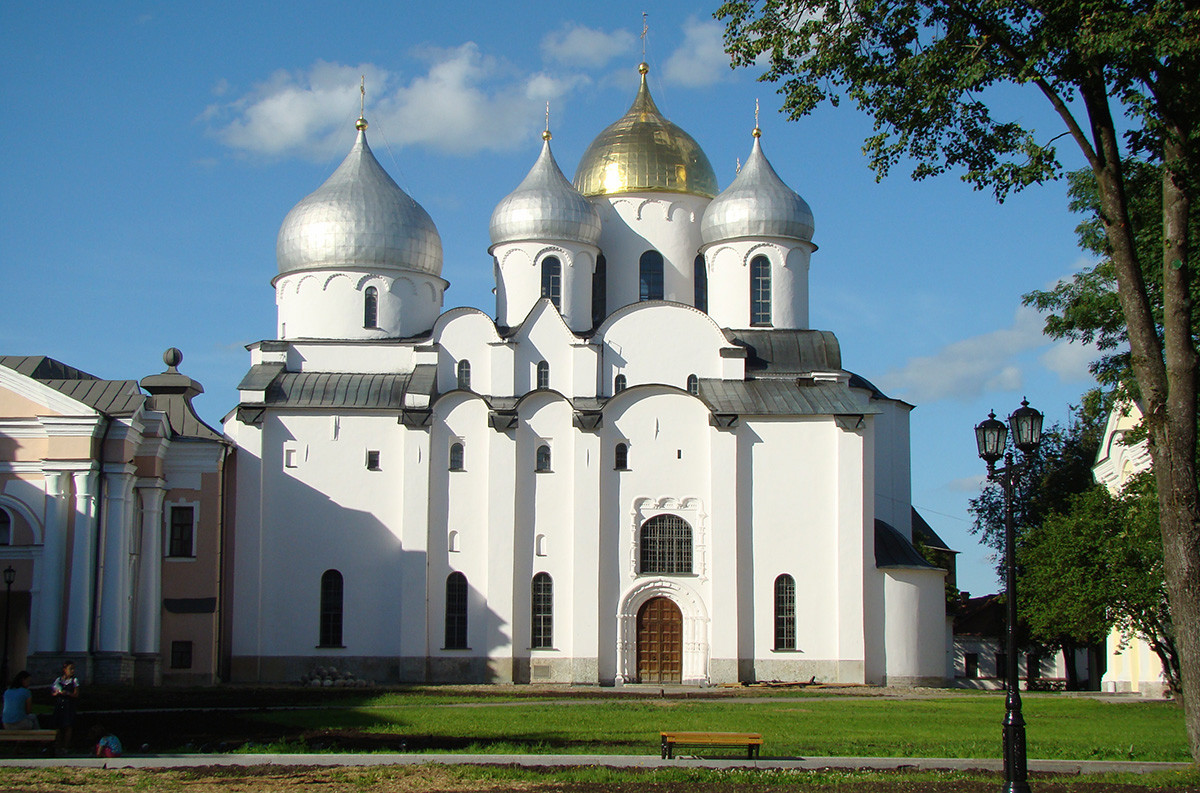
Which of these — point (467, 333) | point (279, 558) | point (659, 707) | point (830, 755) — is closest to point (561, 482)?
point (467, 333)

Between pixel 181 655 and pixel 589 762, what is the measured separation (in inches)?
867

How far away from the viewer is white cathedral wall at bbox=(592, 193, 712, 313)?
140 feet

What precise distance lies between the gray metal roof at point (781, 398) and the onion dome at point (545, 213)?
6.24 m

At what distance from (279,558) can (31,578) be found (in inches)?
303

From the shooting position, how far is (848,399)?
37812mm

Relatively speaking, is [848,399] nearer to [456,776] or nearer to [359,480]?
[359,480]

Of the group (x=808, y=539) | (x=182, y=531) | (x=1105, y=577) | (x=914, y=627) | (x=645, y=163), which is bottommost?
(x=914, y=627)

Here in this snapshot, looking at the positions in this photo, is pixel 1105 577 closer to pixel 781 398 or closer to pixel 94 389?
pixel 781 398

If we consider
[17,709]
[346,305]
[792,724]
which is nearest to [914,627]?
[792,724]

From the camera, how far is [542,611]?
3703 cm

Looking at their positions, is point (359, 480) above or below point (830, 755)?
above

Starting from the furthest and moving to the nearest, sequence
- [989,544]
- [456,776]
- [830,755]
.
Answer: [989,544], [830,755], [456,776]

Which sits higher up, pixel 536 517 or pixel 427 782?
pixel 536 517

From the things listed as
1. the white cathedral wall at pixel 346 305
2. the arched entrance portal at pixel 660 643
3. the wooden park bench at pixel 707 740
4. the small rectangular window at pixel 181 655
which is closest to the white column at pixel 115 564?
the small rectangular window at pixel 181 655
